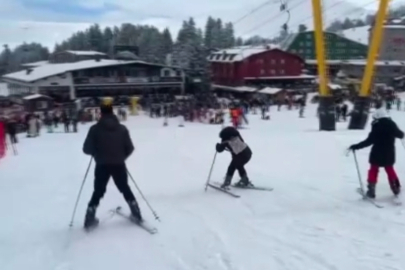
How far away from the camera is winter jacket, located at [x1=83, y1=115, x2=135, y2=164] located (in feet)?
17.1

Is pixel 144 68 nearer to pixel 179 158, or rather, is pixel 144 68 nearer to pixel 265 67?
pixel 265 67

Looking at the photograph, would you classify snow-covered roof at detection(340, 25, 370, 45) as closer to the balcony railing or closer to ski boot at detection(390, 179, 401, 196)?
the balcony railing

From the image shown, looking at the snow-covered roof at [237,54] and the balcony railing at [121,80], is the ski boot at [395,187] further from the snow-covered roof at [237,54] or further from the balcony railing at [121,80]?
the snow-covered roof at [237,54]

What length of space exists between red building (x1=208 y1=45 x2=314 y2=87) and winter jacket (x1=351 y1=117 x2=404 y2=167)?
51.7m

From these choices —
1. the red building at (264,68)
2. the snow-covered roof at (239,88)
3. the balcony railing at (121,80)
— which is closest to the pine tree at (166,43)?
the snow-covered roof at (239,88)

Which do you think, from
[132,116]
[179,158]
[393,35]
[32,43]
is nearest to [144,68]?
[132,116]

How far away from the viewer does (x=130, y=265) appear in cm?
432

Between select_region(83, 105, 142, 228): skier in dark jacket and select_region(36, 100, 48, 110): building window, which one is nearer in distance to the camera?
select_region(83, 105, 142, 228): skier in dark jacket

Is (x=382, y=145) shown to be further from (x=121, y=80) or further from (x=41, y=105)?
Answer: (x=121, y=80)

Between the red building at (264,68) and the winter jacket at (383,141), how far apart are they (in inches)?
2035

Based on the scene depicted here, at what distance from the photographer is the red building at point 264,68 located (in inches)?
2277

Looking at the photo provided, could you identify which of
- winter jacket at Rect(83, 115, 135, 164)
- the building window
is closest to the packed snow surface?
winter jacket at Rect(83, 115, 135, 164)

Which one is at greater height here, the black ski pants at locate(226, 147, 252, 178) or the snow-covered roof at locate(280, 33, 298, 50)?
the snow-covered roof at locate(280, 33, 298, 50)

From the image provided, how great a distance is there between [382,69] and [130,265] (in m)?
60.4
